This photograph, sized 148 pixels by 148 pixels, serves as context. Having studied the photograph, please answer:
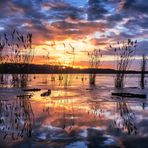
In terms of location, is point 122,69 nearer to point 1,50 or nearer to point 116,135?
point 1,50

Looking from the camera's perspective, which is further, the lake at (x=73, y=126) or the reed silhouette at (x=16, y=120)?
the reed silhouette at (x=16, y=120)

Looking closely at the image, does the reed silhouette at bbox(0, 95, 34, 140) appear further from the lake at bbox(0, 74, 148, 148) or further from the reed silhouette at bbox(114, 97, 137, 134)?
the reed silhouette at bbox(114, 97, 137, 134)

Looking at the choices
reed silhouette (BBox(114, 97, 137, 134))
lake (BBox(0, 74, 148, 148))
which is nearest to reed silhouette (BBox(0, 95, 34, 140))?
lake (BBox(0, 74, 148, 148))

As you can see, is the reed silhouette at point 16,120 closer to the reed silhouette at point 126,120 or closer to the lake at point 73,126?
the lake at point 73,126

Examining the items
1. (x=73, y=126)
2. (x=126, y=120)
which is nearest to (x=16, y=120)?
(x=73, y=126)

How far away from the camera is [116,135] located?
11.7 meters

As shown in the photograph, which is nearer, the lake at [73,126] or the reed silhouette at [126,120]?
the lake at [73,126]

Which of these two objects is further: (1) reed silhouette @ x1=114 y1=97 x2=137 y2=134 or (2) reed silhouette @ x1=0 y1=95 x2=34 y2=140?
(1) reed silhouette @ x1=114 y1=97 x2=137 y2=134

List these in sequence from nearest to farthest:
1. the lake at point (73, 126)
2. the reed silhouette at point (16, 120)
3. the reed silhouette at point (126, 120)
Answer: the lake at point (73, 126) < the reed silhouette at point (16, 120) < the reed silhouette at point (126, 120)

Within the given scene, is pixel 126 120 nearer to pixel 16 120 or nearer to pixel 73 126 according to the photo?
pixel 73 126

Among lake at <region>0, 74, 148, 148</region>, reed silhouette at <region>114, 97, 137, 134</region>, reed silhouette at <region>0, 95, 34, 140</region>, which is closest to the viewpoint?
lake at <region>0, 74, 148, 148</region>

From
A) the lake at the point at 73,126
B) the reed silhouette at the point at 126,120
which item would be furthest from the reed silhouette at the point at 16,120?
the reed silhouette at the point at 126,120

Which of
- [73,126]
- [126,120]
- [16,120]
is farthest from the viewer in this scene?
[126,120]

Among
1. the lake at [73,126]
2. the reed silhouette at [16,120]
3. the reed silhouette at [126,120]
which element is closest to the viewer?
the lake at [73,126]
